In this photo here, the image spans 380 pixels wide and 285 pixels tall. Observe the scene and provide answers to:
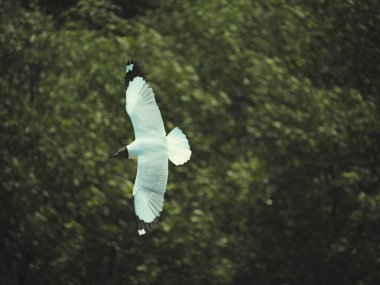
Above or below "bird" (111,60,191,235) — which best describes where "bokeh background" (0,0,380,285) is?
below

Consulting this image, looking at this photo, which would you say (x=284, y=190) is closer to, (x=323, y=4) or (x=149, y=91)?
(x=323, y=4)

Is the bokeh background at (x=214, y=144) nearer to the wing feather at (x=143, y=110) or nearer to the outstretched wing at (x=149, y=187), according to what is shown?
the wing feather at (x=143, y=110)

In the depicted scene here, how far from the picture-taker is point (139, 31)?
858 centimetres

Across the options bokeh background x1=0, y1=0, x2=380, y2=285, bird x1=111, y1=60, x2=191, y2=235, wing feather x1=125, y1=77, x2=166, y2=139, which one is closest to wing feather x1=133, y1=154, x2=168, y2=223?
bird x1=111, y1=60, x2=191, y2=235

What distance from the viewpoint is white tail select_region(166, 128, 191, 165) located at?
237 inches

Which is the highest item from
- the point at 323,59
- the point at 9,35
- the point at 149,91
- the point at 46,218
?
the point at 149,91

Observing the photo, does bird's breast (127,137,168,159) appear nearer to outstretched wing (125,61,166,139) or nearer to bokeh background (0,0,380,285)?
outstretched wing (125,61,166,139)

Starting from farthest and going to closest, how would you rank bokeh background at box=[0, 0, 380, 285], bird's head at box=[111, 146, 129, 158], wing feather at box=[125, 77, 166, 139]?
1. bokeh background at box=[0, 0, 380, 285]
2. wing feather at box=[125, 77, 166, 139]
3. bird's head at box=[111, 146, 129, 158]

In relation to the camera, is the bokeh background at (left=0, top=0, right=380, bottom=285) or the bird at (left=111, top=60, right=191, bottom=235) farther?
the bokeh background at (left=0, top=0, right=380, bottom=285)

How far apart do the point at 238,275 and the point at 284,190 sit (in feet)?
2.33

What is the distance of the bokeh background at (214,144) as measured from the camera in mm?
8234

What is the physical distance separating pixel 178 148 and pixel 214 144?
2123 millimetres

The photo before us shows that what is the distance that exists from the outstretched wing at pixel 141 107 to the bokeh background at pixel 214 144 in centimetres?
179

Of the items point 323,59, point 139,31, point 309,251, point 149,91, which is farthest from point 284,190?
point 149,91
